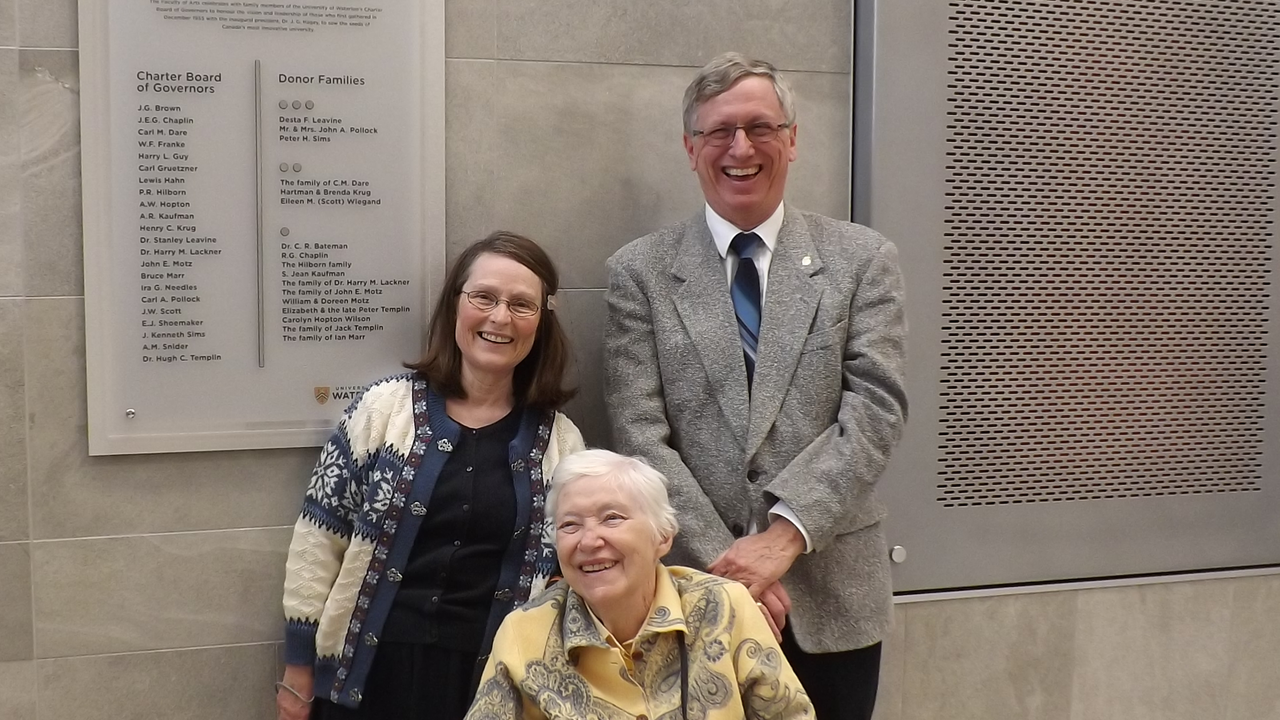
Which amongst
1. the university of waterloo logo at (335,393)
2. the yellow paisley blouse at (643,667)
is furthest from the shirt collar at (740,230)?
the university of waterloo logo at (335,393)

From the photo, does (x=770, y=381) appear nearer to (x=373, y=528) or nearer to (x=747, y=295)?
(x=747, y=295)

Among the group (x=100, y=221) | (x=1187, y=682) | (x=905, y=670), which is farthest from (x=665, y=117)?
(x=1187, y=682)

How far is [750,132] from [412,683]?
4.71ft

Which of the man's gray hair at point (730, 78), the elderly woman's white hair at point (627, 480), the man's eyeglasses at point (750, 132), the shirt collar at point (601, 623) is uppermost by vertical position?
the man's gray hair at point (730, 78)

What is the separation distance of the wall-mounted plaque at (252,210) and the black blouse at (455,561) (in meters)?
0.50

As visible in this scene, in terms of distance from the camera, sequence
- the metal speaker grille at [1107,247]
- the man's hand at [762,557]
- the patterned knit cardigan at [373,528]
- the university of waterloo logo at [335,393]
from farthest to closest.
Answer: the metal speaker grille at [1107,247] → the university of waterloo logo at [335,393] → the patterned knit cardigan at [373,528] → the man's hand at [762,557]

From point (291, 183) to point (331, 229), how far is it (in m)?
0.14

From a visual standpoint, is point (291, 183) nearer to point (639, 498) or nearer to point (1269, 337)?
point (639, 498)

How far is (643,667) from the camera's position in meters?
2.06

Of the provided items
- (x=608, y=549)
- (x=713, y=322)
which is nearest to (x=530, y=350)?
(x=713, y=322)

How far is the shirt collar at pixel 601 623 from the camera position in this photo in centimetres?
202

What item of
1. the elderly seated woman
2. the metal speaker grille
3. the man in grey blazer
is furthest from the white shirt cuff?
the metal speaker grille

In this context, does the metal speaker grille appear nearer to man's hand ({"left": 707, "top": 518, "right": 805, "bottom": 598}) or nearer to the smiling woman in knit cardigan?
man's hand ({"left": 707, "top": 518, "right": 805, "bottom": 598})

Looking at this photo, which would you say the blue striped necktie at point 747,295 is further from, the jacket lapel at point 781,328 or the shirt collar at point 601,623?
the shirt collar at point 601,623
